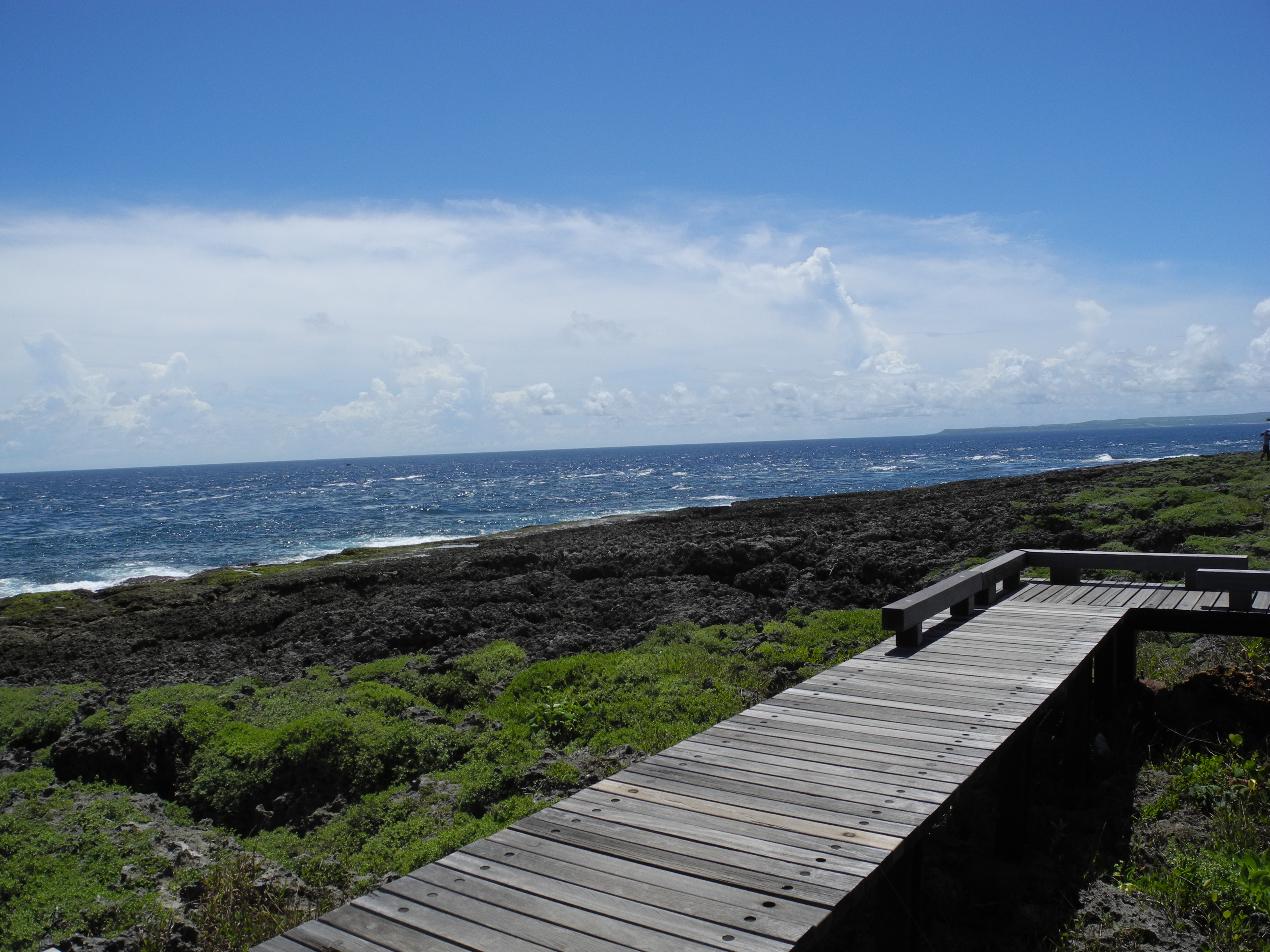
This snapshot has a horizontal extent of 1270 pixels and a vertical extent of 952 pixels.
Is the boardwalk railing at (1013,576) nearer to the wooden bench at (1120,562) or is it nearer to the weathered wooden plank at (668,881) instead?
the wooden bench at (1120,562)

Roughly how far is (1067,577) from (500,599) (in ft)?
33.5

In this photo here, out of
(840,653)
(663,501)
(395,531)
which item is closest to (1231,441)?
(663,501)

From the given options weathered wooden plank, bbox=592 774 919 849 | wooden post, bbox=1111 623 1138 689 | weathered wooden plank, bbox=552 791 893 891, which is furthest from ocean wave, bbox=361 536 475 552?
weathered wooden plank, bbox=552 791 893 891

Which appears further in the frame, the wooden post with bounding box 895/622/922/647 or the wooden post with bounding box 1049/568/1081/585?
the wooden post with bounding box 1049/568/1081/585

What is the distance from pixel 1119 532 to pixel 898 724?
49.2 ft

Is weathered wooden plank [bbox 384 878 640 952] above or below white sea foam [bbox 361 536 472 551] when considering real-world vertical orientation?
above

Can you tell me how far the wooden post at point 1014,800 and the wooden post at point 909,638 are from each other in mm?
1709

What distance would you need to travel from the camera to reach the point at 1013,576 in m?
9.98

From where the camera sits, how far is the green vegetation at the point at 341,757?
19.2 ft

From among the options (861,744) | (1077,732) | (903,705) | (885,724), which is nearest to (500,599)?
(1077,732)

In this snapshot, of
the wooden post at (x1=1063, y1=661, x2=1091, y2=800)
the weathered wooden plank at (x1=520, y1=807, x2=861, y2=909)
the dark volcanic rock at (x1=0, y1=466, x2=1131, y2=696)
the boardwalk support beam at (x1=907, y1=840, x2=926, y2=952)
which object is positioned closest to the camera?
the weathered wooden plank at (x1=520, y1=807, x2=861, y2=909)

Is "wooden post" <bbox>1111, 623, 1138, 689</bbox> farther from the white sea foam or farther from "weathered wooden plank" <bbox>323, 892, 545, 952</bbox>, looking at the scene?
the white sea foam

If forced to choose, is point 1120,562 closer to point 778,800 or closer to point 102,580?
point 778,800

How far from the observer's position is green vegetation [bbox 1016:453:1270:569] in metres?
15.2
